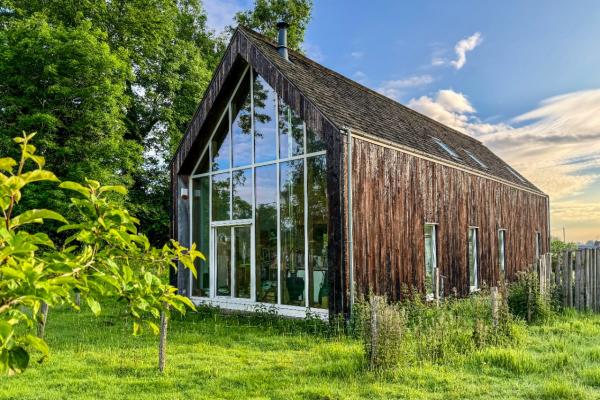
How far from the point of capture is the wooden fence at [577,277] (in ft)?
33.2

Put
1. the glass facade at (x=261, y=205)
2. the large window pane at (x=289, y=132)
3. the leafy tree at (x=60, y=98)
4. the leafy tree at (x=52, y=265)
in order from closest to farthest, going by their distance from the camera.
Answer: the leafy tree at (x=52, y=265) → the glass facade at (x=261, y=205) → the large window pane at (x=289, y=132) → the leafy tree at (x=60, y=98)

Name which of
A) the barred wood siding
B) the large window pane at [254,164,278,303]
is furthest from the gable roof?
the large window pane at [254,164,278,303]

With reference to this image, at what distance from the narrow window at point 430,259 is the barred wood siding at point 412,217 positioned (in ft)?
0.59

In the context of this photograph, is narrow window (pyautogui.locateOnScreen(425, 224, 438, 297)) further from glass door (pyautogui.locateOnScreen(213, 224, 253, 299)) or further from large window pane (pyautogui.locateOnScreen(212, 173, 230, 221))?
large window pane (pyautogui.locateOnScreen(212, 173, 230, 221))

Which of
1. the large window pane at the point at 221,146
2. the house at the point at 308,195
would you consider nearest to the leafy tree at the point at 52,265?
the house at the point at 308,195

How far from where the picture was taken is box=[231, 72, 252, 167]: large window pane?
35.4 feet

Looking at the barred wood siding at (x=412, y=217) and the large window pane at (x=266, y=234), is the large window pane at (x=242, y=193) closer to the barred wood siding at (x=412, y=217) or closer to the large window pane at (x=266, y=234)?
the large window pane at (x=266, y=234)

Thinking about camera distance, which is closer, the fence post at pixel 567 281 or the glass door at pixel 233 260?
the fence post at pixel 567 281

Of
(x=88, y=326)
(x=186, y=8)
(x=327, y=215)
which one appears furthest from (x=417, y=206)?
(x=186, y=8)

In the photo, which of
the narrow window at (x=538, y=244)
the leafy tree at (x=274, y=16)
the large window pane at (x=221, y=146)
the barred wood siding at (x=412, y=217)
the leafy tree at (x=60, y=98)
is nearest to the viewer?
the barred wood siding at (x=412, y=217)

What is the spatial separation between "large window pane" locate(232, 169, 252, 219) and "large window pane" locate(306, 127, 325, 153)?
189 centimetres

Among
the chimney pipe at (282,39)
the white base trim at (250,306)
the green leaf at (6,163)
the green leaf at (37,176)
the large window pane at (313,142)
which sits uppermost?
the chimney pipe at (282,39)

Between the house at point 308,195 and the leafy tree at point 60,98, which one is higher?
the leafy tree at point 60,98

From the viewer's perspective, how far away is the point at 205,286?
11.6 metres
